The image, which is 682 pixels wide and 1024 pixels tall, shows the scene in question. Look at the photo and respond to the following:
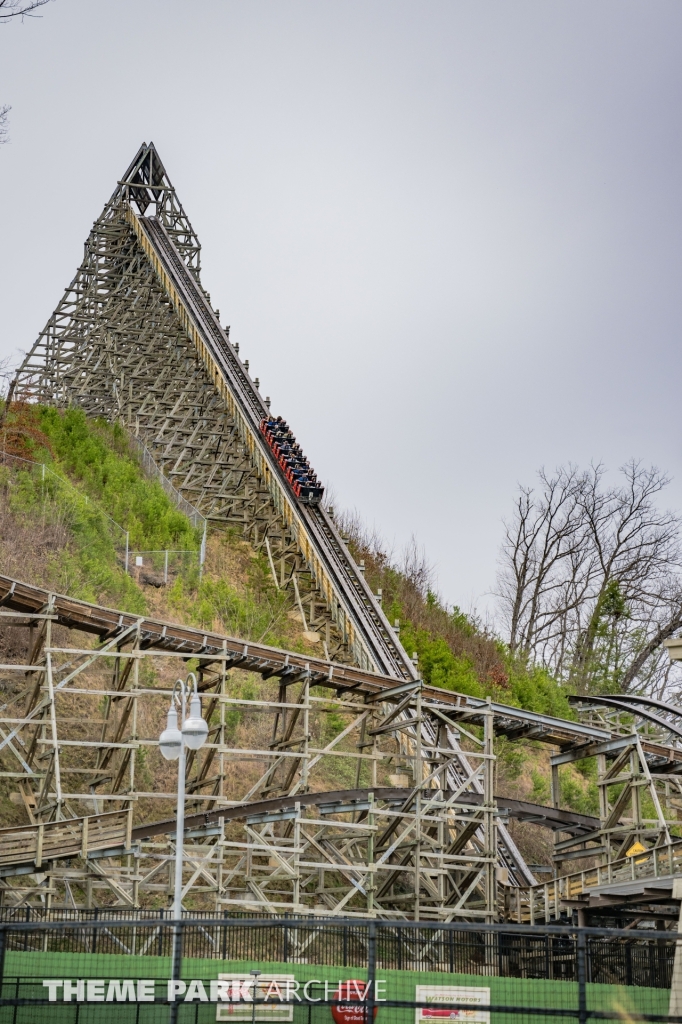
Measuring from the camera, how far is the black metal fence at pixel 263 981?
11422 mm

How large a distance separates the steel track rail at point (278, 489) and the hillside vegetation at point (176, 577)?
2.16m

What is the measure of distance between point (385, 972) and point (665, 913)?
36.2 feet

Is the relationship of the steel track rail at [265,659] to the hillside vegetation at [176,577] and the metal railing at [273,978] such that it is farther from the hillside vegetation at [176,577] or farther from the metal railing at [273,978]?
the hillside vegetation at [176,577]

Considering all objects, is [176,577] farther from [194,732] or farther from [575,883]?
[194,732]

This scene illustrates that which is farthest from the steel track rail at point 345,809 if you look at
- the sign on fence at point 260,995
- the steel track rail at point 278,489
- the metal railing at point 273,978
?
the sign on fence at point 260,995

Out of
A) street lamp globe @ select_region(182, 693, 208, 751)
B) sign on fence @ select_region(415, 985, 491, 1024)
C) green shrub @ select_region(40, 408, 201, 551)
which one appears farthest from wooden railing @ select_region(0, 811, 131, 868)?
green shrub @ select_region(40, 408, 201, 551)

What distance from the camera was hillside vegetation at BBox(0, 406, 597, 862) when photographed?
34812 mm

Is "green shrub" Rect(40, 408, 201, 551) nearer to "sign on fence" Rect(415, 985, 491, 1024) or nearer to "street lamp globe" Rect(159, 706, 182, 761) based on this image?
"street lamp globe" Rect(159, 706, 182, 761)

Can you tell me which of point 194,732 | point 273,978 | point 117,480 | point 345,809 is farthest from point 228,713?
point 273,978

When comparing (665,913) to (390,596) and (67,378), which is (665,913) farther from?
(67,378)

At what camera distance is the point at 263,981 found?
14.0 m

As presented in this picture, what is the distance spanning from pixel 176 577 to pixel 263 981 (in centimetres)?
2283

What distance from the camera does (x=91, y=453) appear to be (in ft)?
139

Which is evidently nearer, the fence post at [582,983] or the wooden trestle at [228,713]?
the fence post at [582,983]
